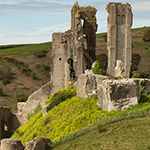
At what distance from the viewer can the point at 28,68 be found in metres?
71.6

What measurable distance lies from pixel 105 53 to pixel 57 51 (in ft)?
128

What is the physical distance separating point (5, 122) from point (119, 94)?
1620 cm

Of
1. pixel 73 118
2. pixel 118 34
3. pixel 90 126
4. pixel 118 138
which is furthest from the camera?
pixel 118 34

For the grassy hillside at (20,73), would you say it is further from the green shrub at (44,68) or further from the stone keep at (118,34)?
the stone keep at (118,34)

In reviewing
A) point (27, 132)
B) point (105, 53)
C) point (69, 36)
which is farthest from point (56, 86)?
point (105, 53)

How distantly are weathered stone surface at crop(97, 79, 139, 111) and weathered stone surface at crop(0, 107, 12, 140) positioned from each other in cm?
1466

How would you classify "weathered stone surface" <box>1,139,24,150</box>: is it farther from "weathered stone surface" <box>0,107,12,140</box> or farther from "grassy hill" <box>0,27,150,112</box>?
"grassy hill" <box>0,27,150,112</box>

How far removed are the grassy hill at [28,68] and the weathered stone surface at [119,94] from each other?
92.3 ft

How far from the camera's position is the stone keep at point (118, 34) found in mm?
42594

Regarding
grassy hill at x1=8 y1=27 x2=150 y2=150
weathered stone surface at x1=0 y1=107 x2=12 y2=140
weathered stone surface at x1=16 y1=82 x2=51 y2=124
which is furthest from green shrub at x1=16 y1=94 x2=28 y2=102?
grassy hill at x1=8 y1=27 x2=150 y2=150

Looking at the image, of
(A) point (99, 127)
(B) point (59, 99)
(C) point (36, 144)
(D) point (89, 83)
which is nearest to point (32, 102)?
(B) point (59, 99)

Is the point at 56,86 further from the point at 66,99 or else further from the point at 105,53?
the point at 105,53

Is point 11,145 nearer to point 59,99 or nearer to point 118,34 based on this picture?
point 59,99

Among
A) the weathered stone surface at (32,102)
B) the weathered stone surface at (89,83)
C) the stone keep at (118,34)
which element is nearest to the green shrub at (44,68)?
the stone keep at (118,34)
